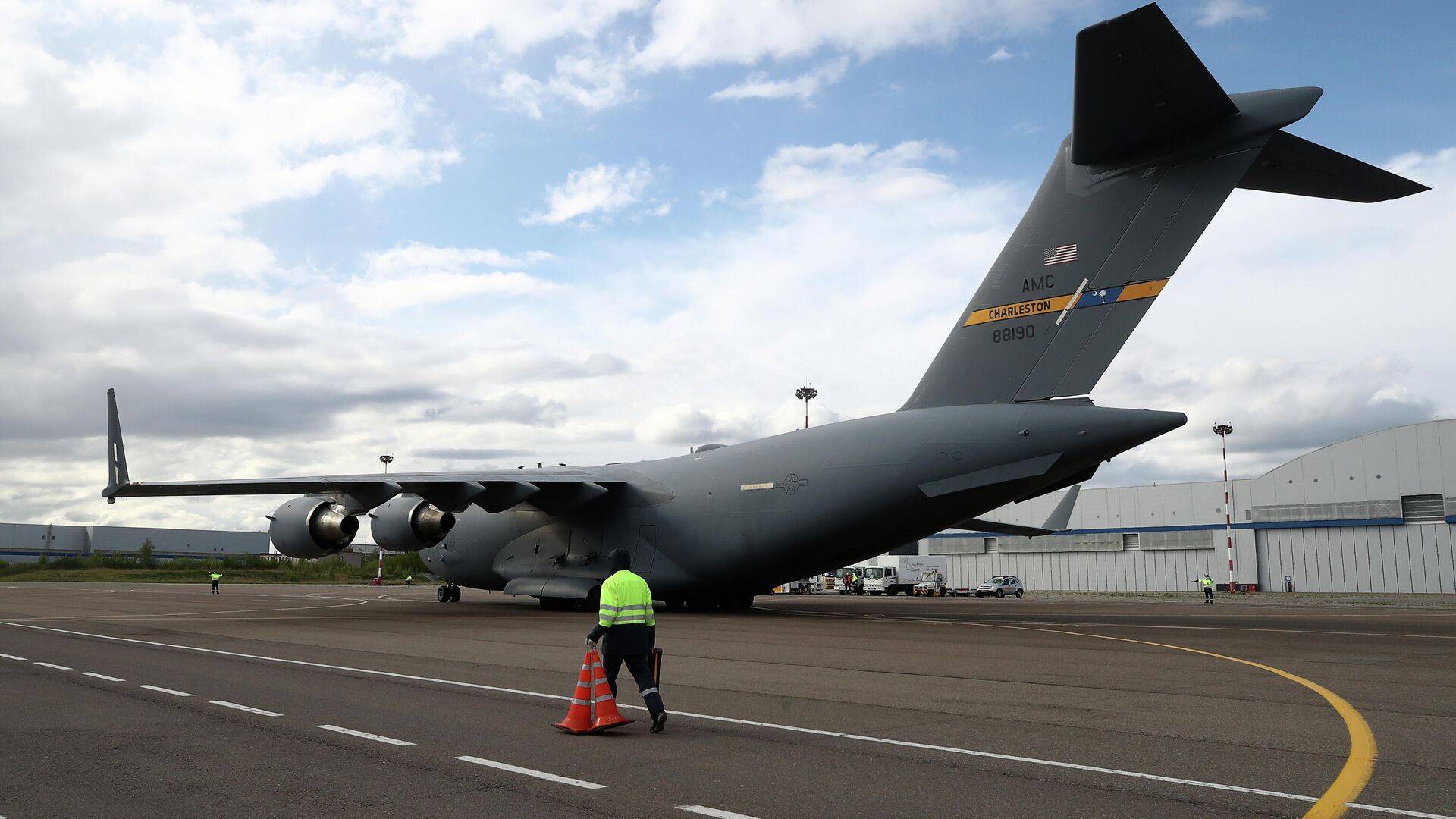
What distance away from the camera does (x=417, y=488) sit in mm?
21547

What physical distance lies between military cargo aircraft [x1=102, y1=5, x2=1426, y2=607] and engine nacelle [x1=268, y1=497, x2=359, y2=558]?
0.04 meters

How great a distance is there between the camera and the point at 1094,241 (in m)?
15.3

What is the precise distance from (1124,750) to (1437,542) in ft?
145

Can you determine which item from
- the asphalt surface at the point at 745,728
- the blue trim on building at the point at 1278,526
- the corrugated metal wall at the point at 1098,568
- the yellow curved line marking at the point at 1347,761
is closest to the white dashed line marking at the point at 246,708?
the asphalt surface at the point at 745,728

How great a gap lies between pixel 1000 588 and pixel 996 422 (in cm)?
3235

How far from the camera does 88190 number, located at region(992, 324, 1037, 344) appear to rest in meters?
16.0

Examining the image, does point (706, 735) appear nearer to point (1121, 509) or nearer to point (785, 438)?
point (785, 438)

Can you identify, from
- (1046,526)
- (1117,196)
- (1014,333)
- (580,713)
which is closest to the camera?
(580,713)

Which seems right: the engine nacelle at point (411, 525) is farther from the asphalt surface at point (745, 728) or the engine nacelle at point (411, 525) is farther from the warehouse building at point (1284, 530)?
the warehouse building at point (1284, 530)

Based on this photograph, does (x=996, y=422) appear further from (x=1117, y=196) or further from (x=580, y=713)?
(x=580, y=713)

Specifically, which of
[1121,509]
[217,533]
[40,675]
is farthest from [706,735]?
[217,533]

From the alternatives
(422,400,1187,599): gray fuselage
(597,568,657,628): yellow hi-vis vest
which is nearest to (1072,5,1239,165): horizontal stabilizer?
(422,400,1187,599): gray fuselage

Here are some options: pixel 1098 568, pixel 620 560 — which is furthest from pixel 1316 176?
pixel 1098 568

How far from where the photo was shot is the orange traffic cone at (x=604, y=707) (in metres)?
6.84
